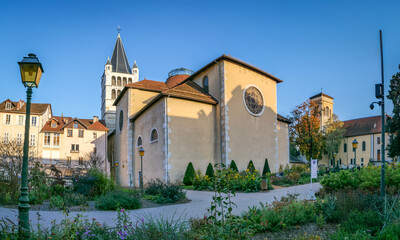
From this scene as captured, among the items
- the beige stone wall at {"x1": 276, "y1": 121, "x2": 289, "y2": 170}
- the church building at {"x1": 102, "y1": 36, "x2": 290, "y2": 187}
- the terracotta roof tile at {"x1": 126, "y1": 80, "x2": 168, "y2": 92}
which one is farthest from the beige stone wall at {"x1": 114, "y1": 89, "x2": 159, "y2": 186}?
the beige stone wall at {"x1": 276, "y1": 121, "x2": 289, "y2": 170}

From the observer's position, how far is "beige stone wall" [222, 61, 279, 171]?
2134 centimetres

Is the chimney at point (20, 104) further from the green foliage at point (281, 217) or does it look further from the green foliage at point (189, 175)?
→ the green foliage at point (281, 217)

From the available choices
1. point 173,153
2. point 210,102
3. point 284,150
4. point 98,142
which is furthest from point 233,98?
point 98,142

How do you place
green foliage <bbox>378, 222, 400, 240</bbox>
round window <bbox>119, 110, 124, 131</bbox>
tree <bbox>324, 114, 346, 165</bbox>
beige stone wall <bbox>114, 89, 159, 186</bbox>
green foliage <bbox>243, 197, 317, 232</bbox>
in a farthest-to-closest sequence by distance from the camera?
tree <bbox>324, 114, 346, 165</bbox> → round window <bbox>119, 110, 124, 131</bbox> → beige stone wall <bbox>114, 89, 159, 186</bbox> → green foliage <bbox>243, 197, 317, 232</bbox> → green foliage <bbox>378, 222, 400, 240</bbox>

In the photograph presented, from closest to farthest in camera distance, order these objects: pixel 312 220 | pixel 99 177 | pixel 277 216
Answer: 1. pixel 277 216
2. pixel 312 220
3. pixel 99 177

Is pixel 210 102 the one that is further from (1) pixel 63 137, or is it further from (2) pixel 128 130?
(1) pixel 63 137

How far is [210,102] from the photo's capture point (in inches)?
848

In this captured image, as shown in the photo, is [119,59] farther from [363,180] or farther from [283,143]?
[363,180]

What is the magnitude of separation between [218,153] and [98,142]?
77.4 ft

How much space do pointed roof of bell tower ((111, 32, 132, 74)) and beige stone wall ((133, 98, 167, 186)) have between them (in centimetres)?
3300

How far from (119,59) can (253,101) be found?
39980 millimetres

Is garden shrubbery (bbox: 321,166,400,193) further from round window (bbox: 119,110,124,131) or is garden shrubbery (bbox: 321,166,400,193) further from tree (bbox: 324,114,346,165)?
tree (bbox: 324,114,346,165)

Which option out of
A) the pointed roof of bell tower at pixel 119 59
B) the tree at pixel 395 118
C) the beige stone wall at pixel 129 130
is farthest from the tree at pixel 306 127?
the pointed roof of bell tower at pixel 119 59

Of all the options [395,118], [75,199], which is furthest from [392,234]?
[395,118]
